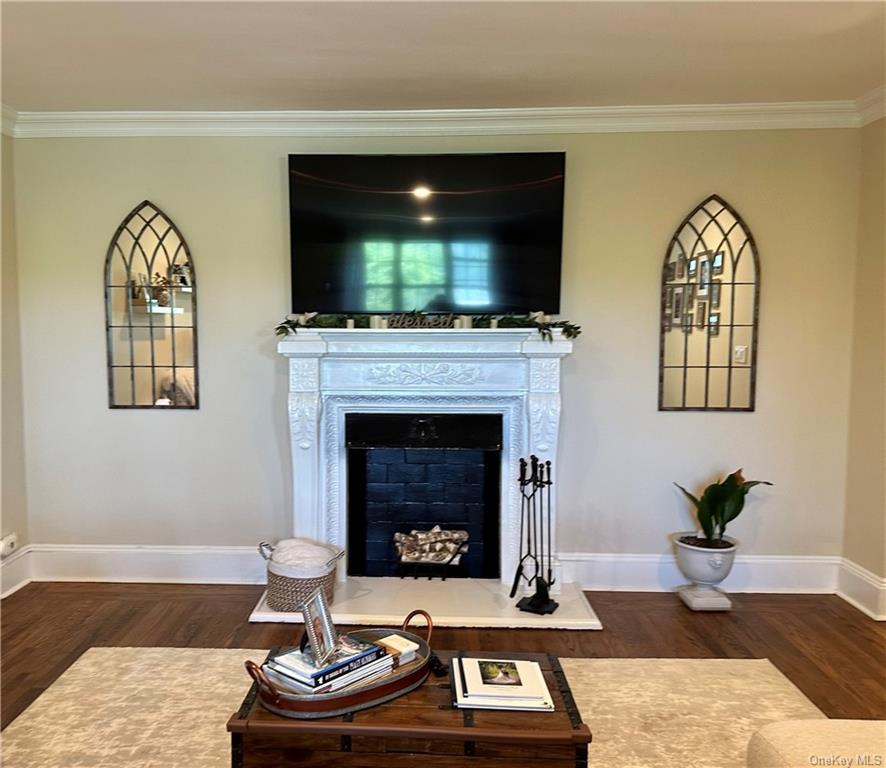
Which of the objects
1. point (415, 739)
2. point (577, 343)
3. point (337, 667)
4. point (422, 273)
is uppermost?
point (422, 273)

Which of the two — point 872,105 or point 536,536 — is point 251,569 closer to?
point 536,536

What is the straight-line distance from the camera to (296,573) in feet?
10.6

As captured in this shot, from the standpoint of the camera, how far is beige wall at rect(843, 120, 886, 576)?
3.31 meters

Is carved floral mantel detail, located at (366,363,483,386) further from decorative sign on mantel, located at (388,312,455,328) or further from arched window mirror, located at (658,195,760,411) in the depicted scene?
arched window mirror, located at (658,195,760,411)

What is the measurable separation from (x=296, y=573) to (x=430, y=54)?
250 cm

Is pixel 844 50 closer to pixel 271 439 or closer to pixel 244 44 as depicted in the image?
pixel 244 44

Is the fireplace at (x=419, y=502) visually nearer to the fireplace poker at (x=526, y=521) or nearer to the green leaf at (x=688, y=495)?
the fireplace poker at (x=526, y=521)

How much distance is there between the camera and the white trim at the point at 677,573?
364cm

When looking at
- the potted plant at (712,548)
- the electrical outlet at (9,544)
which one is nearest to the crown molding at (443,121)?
the potted plant at (712,548)


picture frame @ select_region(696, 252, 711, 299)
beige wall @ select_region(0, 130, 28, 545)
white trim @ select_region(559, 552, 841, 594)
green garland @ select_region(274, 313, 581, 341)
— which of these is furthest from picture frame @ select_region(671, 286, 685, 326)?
beige wall @ select_region(0, 130, 28, 545)

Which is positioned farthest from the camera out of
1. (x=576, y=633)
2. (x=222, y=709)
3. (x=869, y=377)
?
(x=869, y=377)

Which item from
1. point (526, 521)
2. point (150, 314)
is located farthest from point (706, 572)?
point (150, 314)

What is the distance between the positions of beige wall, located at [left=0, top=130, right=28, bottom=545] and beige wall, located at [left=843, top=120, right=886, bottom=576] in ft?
15.2

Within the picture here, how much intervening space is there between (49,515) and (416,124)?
10.1 feet
